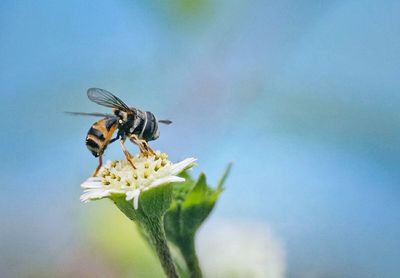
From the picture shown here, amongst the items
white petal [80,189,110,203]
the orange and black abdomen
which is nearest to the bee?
the orange and black abdomen

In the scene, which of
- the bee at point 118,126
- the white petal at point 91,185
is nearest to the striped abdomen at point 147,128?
the bee at point 118,126

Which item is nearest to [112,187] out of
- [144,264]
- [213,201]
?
[213,201]

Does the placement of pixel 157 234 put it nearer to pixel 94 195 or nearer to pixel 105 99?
pixel 94 195

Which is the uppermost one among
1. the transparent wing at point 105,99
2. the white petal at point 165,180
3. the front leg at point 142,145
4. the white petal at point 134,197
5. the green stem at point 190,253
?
the transparent wing at point 105,99

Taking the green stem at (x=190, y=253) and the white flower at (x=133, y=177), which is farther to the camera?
the green stem at (x=190, y=253)

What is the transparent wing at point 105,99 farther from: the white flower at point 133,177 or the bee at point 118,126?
the white flower at point 133,177

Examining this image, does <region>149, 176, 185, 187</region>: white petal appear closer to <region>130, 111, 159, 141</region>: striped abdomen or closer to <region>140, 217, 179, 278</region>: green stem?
<region>140, 217, 179, 278</region>: green stem

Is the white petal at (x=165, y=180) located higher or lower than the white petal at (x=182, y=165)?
lower
